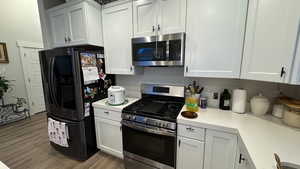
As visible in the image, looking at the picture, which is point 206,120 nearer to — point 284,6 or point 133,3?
point 284,6

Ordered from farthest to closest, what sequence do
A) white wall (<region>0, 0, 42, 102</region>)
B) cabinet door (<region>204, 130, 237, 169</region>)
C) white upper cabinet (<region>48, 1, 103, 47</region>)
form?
white wall (<region>0, 0, 42, 102</region>) < white upper cabinet (<region>48, 1, 103, 47</region>) < cabinet door (<region>204, 130, 237, 169</region>)

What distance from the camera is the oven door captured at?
4.66ft

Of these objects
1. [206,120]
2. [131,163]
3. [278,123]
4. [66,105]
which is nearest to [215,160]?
[206,120]

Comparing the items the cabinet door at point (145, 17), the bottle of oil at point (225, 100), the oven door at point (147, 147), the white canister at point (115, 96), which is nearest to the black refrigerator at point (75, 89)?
the white canister at point (115, 96)

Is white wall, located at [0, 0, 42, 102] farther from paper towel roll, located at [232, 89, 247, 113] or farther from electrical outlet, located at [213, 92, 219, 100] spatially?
paper towel roll, located at [232, 89, 247, 113]

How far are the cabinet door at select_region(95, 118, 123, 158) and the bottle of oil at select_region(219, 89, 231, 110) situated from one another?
4.60ft

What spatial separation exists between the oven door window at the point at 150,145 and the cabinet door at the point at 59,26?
1802 mm

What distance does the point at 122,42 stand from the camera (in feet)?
6.17

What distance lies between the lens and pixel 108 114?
6.05ft

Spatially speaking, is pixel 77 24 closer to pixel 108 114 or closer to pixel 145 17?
pixel 145 17

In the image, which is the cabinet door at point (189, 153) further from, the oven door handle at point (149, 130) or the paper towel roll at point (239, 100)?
the paper towel roll at point (239, 100)

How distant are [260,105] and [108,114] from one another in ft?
6.17

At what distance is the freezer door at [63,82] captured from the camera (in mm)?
1712

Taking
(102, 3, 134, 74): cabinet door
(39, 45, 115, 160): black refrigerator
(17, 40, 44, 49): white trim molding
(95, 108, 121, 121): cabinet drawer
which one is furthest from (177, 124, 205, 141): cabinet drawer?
(17, 40, 44, 49): white trim molding
